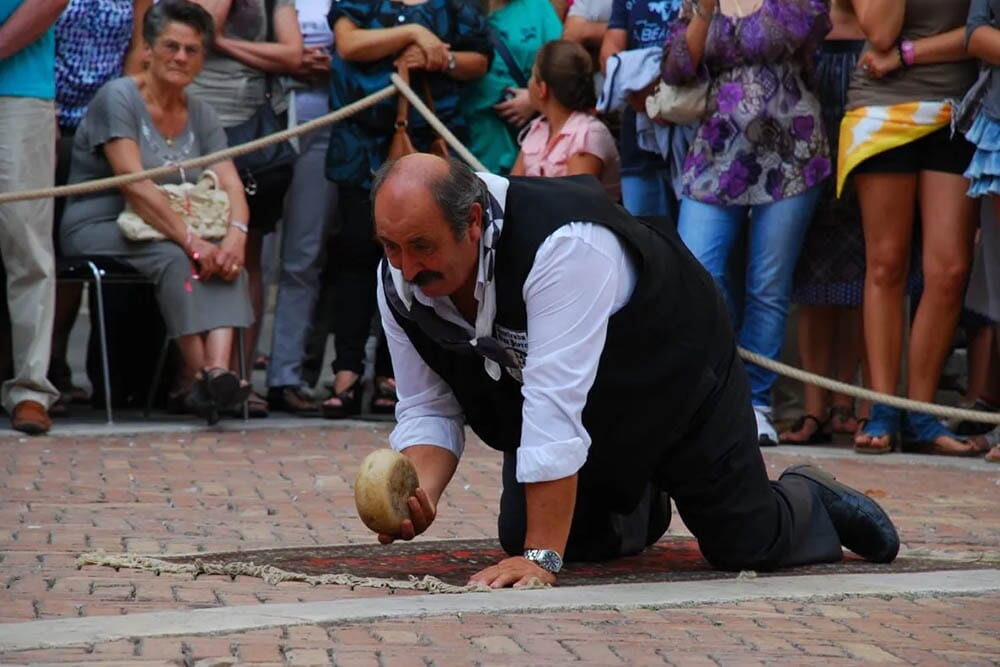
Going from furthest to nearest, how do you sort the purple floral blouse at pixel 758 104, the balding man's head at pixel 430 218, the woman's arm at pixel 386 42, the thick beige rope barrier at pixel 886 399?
the woman's arm at pixel 386 42, the purple floral blouse at pixel 758 104, the thick beige rope barrier at pixel 886 399, the balding man's head at pixel 430 218

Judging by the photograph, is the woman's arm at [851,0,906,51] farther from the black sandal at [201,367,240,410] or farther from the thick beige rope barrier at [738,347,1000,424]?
the black sandal at [201,367,240,410]

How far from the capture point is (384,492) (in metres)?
4.81

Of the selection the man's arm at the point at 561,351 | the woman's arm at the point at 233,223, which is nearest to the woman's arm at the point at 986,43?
the woman's arm at the point at 233,223

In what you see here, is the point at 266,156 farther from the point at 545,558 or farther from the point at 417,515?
the point at 545,558

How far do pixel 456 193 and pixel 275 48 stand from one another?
5.03 m

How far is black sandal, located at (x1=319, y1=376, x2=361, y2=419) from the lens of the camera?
9453 millimetres

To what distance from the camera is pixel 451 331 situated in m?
4.88

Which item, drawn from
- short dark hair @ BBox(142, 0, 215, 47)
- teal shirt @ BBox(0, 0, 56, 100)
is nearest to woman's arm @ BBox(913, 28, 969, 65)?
short dark hair @ BBox(142, 0, 215, 47)

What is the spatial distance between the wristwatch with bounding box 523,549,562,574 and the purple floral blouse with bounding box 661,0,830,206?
12.8 ft

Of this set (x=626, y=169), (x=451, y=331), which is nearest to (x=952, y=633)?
(x=451, y=331)

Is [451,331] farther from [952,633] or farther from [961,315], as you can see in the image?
[961,315]

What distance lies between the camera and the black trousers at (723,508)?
5.24m

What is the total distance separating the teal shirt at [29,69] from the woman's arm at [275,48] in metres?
1.00

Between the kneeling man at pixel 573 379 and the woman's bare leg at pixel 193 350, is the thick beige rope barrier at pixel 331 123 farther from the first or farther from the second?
the kneeling man at pixel 573 379
